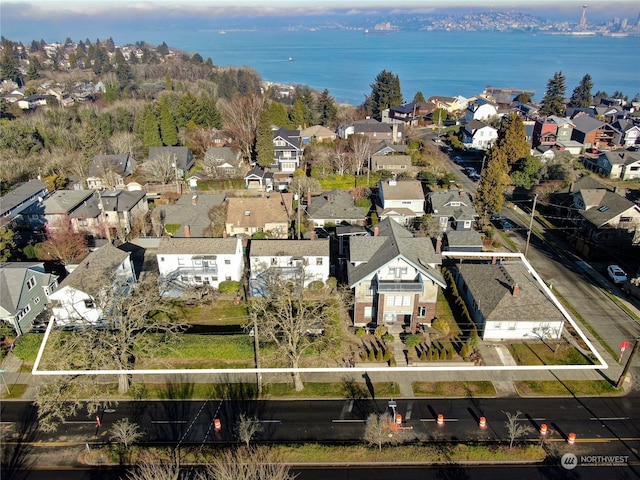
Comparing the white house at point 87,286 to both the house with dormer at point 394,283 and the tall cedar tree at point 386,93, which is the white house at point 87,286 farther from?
the tall cedar tree at point 386,93

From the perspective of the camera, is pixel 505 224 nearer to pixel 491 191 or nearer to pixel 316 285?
pixel 491 191

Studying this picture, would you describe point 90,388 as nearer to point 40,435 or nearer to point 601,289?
point 40,435

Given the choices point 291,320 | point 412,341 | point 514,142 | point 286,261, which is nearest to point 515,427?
point 412,341

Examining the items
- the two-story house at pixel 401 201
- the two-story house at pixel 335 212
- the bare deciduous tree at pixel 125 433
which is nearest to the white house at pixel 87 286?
the bare deciduous tree at pixel 125 433

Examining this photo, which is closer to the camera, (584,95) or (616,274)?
(616,274)

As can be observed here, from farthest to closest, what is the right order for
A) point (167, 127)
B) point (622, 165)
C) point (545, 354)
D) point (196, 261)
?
point (167, 127)
point (622, 165)
point (196, 261)
point (545, 354)

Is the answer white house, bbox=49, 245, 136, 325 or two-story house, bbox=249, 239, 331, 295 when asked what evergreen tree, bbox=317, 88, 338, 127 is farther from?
white house, bbox=49, 245, 136, 325
